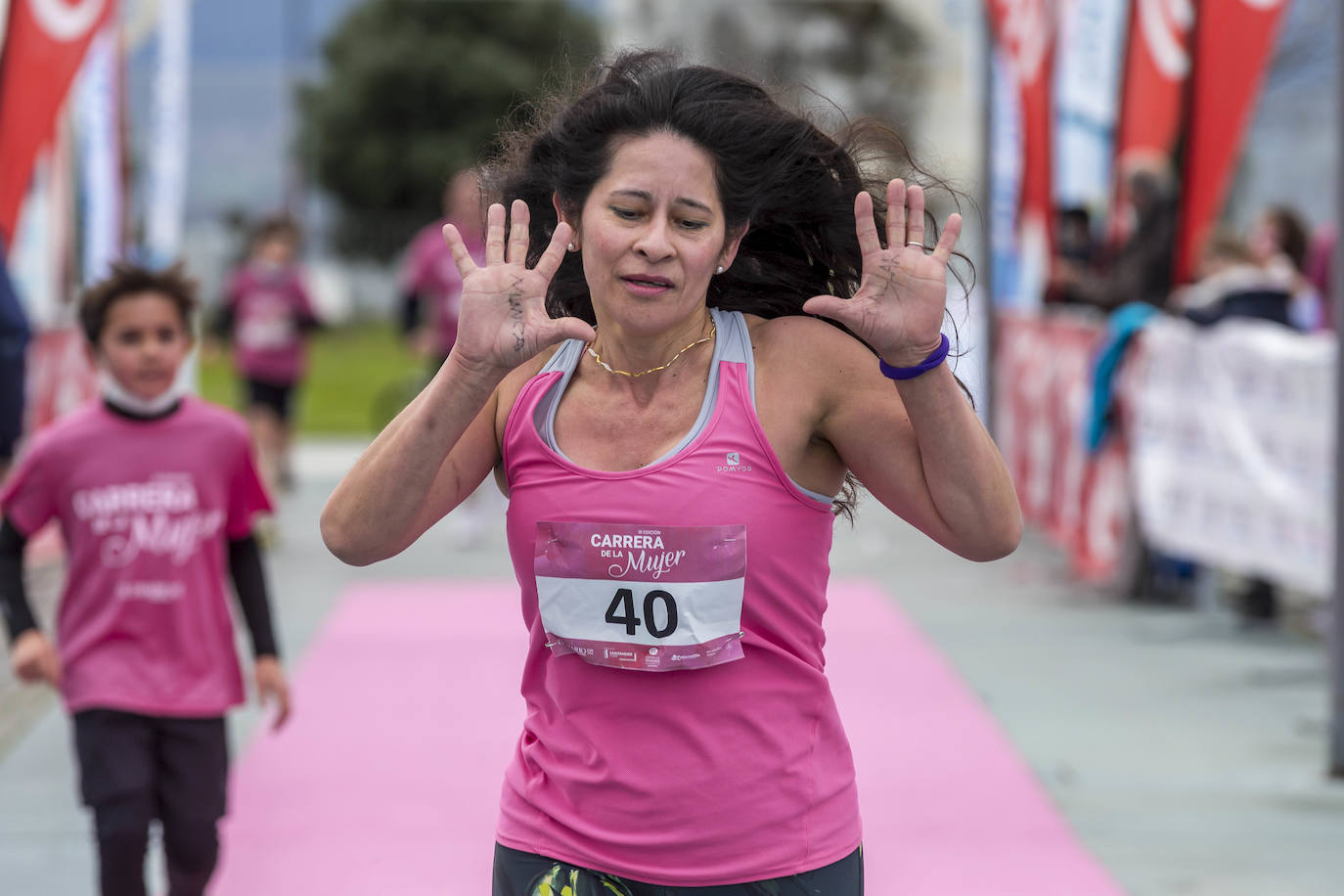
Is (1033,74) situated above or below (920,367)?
above

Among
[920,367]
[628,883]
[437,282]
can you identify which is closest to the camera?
[920,367]

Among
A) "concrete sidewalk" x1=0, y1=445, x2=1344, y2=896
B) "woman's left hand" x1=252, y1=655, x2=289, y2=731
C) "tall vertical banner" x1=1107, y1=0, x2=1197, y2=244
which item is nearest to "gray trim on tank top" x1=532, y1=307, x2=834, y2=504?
"woman's left hand" x1=252, y1=655, x2=289, y2=731

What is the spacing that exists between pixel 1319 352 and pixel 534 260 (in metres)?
4.88

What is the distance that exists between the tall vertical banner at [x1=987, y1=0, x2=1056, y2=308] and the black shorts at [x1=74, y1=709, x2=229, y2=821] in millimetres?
9422

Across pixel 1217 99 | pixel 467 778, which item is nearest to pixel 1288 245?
pixel 1217 99

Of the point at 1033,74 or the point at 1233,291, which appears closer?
the point at 1233,291

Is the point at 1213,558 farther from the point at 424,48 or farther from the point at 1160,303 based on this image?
the point at 424,48

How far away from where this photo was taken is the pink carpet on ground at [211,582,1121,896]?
4.73 meters

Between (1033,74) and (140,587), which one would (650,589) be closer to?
(140,587)

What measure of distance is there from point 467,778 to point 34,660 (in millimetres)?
2065

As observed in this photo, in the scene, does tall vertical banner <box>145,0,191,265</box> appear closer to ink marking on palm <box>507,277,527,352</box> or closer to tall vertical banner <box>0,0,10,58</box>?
tall vertical banner <box>0,0,10,58</box>

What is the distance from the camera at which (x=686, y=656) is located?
2.32 m

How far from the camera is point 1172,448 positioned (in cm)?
837

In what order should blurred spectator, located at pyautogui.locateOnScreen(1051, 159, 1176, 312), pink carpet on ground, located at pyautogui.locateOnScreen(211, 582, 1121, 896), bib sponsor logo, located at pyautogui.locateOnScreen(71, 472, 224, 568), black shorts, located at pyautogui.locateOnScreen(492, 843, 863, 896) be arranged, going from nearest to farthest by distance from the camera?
black shorts, located at pyautogui.locateOnScreen(492, 843, 863, 896) → bib sponsor logo, located at pyautogui.locateOnScreen(71, 472, 224, 568) → pink carpet on ground, located at pyautogui.locateOnScreen(211, 582, 1121, 896) → blurred spectator, located at pyautogui.locateOnScreen(1051, 159, 1176, 312)
